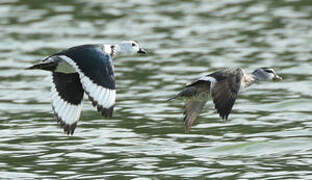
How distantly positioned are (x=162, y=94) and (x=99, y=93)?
16.0ft

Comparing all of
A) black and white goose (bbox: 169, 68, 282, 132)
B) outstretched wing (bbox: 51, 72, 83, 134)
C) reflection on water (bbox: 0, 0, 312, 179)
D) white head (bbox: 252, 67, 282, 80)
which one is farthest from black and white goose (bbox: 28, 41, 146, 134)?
white head (bbox: 252, 67, 282, 80)

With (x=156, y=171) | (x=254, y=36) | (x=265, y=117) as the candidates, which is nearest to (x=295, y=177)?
(x=156, y=171)

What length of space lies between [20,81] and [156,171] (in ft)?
20.2

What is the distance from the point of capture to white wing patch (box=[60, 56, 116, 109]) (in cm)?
1110

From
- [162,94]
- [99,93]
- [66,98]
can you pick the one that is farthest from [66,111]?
[162,94]

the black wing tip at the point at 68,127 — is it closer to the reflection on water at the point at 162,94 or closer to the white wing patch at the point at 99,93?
the reflection on water at the point at 162,94

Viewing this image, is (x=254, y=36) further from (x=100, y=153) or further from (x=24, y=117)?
(x=100, y=153)

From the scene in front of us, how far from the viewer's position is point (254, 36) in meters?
20.1

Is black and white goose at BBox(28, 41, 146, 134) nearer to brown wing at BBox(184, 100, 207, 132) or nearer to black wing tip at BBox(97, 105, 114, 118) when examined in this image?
black wing tip at BBox(97, 105, 114, 118)

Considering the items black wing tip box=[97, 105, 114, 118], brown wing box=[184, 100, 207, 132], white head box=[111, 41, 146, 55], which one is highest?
white head box=[111, 41, 146, 55]

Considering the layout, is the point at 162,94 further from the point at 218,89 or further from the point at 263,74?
the point at 218,89

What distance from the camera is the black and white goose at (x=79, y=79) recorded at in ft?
36.9

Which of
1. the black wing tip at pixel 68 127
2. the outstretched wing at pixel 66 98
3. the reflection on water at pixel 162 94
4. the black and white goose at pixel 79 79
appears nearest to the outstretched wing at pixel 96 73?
the black and white goose at pixel 79 79

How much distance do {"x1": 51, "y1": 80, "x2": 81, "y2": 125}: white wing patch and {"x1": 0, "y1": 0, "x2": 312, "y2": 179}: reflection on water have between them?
55 cm
